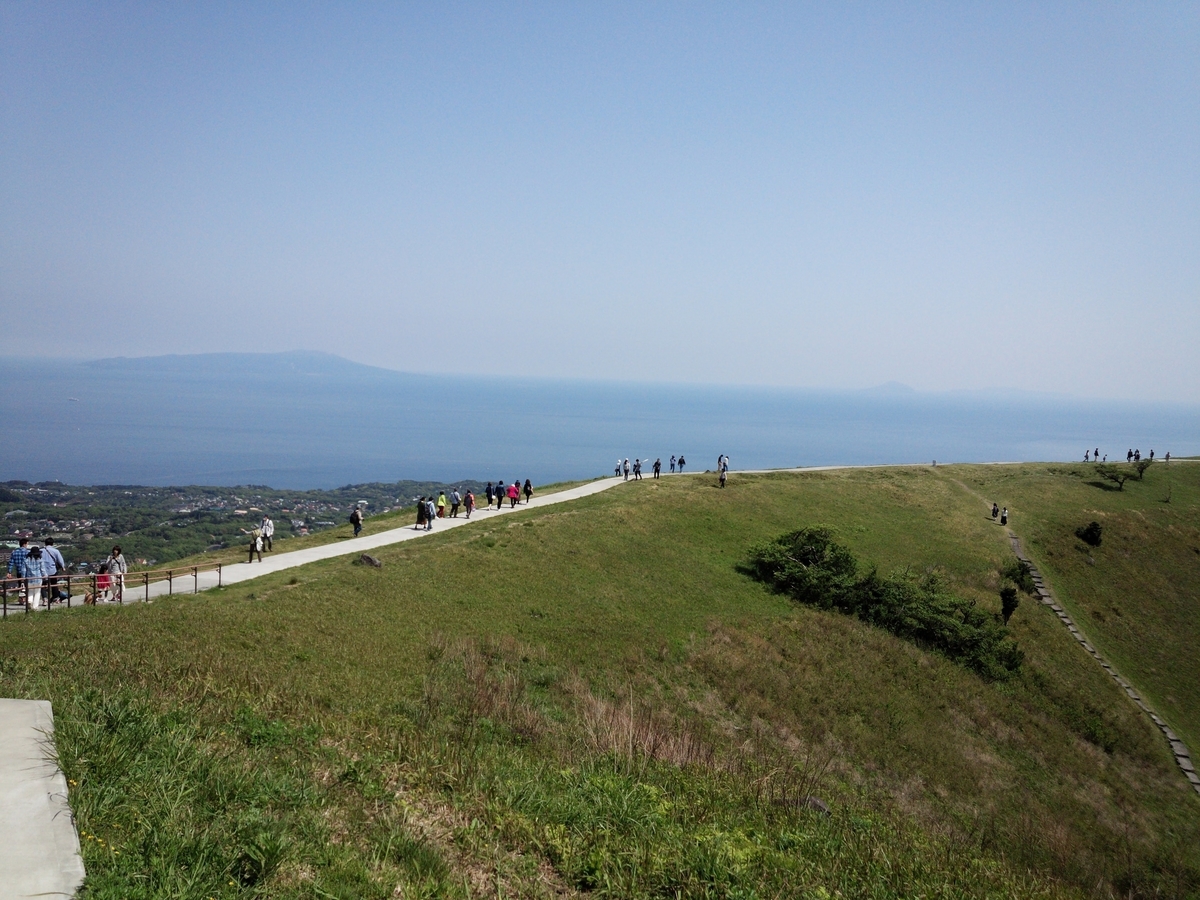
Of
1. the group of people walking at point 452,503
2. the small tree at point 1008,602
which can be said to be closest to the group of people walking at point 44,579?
the group of people walking at point 452,503

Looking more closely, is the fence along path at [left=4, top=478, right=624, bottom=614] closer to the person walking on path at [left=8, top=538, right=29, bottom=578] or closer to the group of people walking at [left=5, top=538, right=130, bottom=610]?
the group of people walking at [left=5, top=538, right=130, bottom=610]

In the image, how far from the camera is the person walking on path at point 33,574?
61.0ft

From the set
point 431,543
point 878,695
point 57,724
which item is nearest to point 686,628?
point 878,695

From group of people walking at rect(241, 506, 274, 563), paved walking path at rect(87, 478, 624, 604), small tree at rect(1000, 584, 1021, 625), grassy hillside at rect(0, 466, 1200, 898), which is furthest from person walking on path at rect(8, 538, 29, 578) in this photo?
small tree at rect(1000, 584, 1021, 625)

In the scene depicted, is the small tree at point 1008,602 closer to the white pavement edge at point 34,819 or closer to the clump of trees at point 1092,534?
the clump of trees at point 1092,534

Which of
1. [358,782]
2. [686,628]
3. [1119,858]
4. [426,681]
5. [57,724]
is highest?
[57,724]

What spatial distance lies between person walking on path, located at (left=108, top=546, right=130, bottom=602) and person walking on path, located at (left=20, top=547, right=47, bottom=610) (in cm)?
155

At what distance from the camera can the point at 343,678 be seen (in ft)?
47.5

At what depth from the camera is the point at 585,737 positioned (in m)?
12.7

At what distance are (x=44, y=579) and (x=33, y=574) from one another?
90cm

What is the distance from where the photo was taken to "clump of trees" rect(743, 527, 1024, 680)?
2872 centimetres

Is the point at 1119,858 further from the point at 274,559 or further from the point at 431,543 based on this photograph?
the point at 274,559

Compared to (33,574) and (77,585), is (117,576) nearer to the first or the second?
(33,574)

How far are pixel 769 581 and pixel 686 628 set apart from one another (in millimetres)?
7840
